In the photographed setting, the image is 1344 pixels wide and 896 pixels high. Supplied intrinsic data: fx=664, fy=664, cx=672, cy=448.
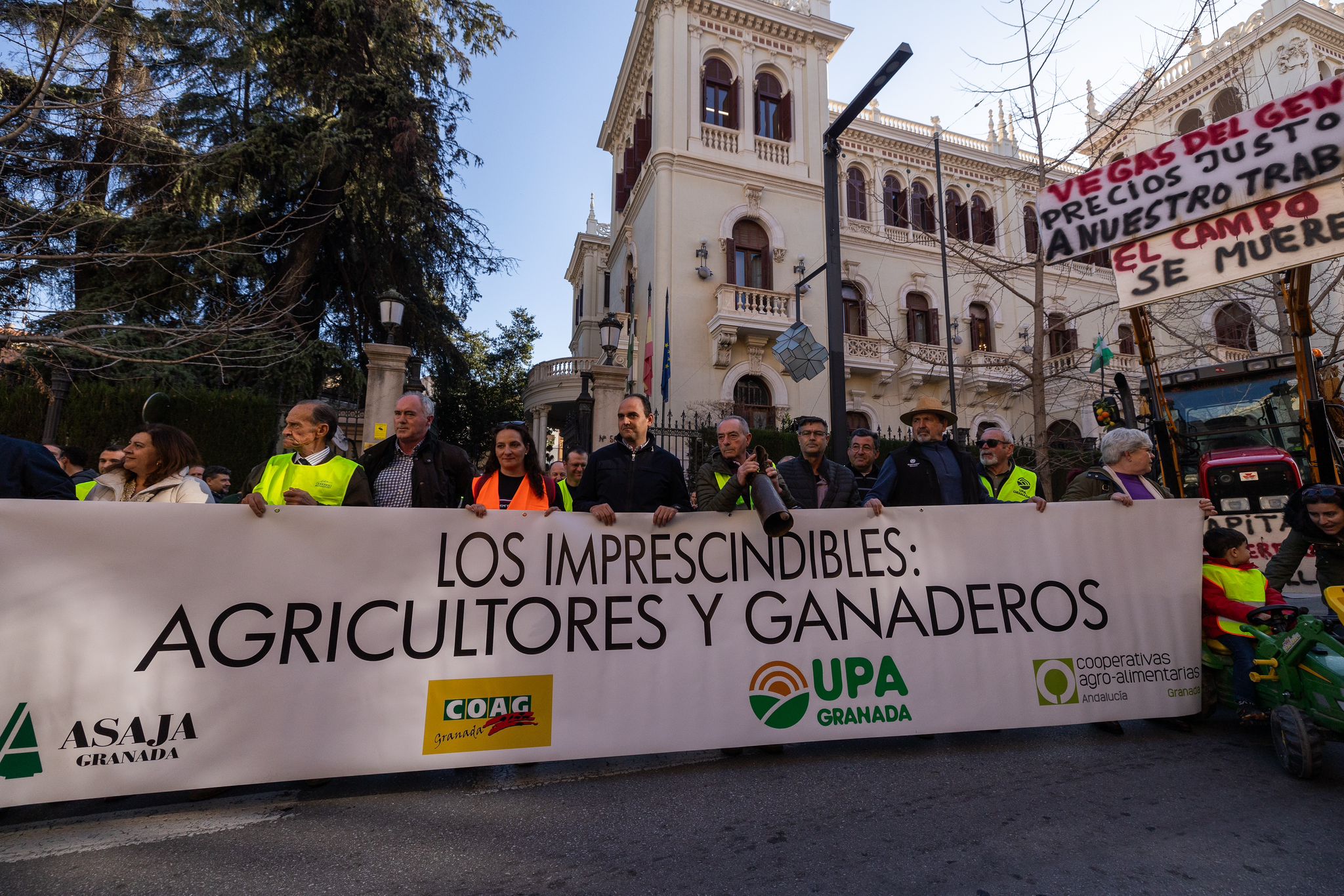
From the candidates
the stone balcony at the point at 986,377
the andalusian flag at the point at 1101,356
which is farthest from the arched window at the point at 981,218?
the andalusian flag at the point at 1101,356

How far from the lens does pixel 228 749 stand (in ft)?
9.61

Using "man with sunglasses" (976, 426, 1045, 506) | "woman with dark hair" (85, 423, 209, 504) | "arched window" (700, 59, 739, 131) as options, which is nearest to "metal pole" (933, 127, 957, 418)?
"man with sunglasses" (976, 426, 1045, 506)

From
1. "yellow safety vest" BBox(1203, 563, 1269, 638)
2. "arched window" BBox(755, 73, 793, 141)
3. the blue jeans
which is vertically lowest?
the blue jeans

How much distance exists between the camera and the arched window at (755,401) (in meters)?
18.7

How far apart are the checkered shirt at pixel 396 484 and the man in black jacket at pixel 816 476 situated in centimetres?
251

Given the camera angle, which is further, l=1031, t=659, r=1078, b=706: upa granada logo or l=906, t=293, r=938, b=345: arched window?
l=906, t=293, r=938, b=345: arched window

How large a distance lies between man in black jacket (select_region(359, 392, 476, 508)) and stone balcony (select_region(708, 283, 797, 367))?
1404 centimetres

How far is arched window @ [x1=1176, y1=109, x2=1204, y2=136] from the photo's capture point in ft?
61.6

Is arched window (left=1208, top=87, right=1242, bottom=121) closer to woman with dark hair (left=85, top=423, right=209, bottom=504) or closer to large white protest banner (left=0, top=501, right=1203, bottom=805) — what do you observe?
large white protest banner (left=0, top=501, right=1203, bottom=805)

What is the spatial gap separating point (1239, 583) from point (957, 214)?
75.3 feet

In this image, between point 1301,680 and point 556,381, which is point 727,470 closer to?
point 1301,680

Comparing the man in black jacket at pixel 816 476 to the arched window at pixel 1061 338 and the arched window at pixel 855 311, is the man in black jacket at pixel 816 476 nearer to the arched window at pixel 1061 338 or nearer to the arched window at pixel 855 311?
the arched window at pixel 855 311

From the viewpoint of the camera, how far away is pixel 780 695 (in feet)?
11.6

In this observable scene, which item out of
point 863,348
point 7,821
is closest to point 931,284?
point 863,348
